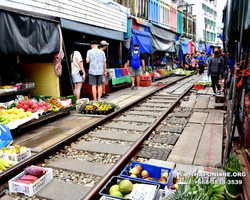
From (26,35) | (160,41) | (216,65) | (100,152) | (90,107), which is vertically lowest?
(100,152)

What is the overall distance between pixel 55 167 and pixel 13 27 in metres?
4.27

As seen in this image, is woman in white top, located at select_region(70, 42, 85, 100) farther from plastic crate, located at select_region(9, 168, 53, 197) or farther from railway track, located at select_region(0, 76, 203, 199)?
plastic crate, located at select_region(9, 168, 53, 197)

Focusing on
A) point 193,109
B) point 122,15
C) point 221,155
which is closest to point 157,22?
point 122,15

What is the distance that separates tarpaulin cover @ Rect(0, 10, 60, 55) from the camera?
19.7 ft

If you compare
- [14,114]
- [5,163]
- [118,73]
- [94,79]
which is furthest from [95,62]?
[5,163]

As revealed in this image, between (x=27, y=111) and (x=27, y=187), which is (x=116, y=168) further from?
(x=27, y=111)

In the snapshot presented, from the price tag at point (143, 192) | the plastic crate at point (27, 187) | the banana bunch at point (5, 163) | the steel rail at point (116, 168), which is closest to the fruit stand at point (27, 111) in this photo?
the banana bunch at point (5, 163)

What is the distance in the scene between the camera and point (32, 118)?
585 cm

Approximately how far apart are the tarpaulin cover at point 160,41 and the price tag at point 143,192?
15.6 metres

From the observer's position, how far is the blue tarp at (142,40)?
47.1ft

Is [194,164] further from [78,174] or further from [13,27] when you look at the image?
[13,27]

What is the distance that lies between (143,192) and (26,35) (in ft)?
19.2

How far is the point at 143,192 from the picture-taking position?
2.65 meters

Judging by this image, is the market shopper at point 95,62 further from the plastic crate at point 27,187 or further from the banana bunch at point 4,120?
the plastic crate at point 27,187
